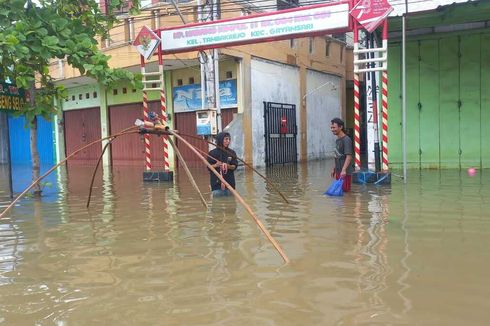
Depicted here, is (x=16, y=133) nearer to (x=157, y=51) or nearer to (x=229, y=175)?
(x=157, y=51)

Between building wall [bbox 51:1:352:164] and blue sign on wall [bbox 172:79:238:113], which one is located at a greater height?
building wall [bbox 51:1:352:164]

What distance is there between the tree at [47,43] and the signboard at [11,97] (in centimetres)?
14

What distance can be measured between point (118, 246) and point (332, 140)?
672 inches

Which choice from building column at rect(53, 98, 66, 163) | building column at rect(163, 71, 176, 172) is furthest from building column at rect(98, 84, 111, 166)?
building column at rect(163, 71, 176, 172)

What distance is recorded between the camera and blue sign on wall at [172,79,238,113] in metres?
15.9

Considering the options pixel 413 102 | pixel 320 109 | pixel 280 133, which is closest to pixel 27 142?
pixel 280 133

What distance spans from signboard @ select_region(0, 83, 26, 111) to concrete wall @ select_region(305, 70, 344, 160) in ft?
38.5

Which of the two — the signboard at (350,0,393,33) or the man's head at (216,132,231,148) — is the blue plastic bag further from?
the signboard at (350,0,393,33)

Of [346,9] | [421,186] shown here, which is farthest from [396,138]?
[346,9]

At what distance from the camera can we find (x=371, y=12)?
9.38m

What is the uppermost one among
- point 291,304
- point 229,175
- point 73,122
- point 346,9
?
point 346,9

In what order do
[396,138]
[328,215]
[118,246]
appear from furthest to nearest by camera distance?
1. [396,138]
2. [328,215]
3. [118,246]

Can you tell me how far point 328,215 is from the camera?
22.6ft

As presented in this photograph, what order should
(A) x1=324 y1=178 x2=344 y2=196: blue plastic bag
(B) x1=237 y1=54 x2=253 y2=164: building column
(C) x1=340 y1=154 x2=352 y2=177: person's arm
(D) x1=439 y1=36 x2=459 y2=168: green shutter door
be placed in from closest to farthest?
(C) x1=340 y1=154 x2=352 y2=177: person's arm → (A) x1=324 y1=178 x2=344 y2=196: blue plastic bag → (D) x1=439 y1=36 x2=459 y2=168: green shutter door → (B) x1=237 y1=54 x2=253 y2=164: building column
